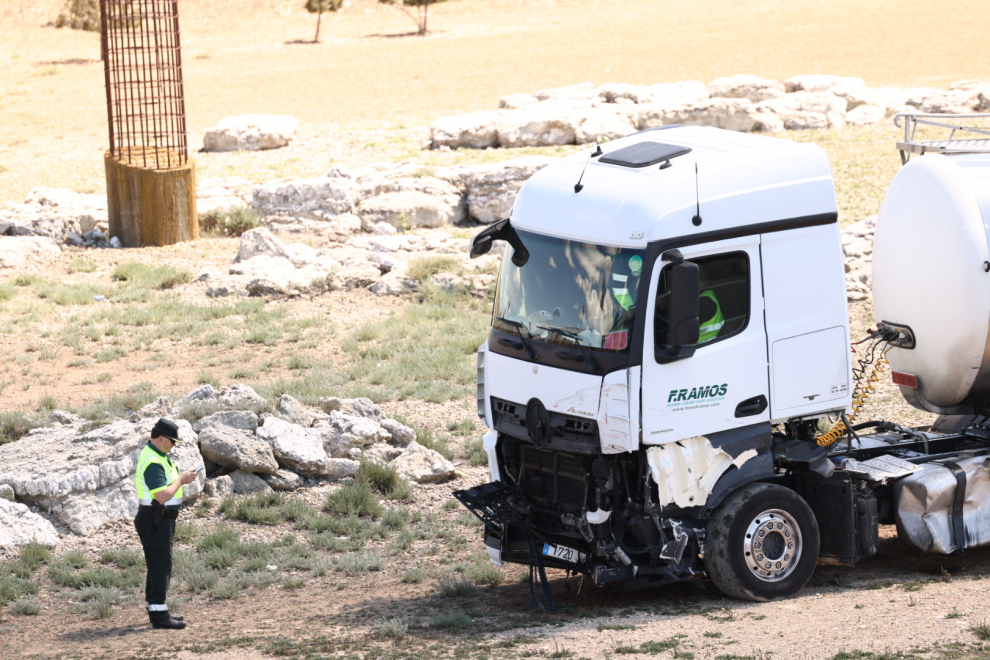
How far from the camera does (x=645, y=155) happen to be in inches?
351

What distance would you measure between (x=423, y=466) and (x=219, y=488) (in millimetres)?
2182

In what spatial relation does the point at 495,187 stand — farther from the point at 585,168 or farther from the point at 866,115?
the point at 585,168

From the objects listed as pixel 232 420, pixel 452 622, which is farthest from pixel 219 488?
pixel 452 622

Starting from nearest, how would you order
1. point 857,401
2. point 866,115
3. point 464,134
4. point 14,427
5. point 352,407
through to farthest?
point 857,401 < point 14,427 < point 352,407 < point 464,134 < point 866,115

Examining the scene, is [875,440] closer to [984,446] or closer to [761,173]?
[984,446]

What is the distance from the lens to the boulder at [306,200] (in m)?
23.8

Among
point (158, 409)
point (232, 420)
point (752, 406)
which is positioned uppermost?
point (752, 406)

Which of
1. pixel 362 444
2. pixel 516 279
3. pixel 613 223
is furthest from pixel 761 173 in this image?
pixel 362 444

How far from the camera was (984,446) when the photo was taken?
10289 mm

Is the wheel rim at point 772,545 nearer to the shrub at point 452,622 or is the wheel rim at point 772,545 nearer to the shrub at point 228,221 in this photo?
the shrub at point 452,622

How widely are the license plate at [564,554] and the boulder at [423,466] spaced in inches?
147

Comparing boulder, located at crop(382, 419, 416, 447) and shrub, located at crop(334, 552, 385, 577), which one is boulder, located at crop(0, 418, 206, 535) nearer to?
shrub, located at crop(334, 552, 385, 577)

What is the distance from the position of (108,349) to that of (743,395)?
11510mm

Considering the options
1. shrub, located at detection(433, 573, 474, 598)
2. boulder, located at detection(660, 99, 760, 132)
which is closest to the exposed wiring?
shrub, located at detection(433, 573, 474, 598)
